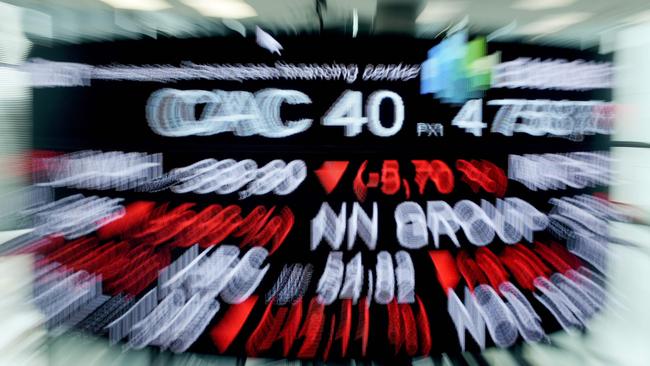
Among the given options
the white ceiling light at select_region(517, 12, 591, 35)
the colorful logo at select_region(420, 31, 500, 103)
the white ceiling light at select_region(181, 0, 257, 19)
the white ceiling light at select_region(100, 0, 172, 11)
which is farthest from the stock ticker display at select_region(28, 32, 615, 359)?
the white ceiling light at select_region(517, 12, 591, 35)

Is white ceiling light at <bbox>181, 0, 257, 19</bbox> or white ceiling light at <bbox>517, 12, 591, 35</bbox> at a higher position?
white ceiling light at <bbox>517, 12, 591, 35</bbox>

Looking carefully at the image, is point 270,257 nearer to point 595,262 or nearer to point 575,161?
point 575,161

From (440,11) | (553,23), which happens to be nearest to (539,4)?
(553,23)

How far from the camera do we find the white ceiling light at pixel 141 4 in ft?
14.0

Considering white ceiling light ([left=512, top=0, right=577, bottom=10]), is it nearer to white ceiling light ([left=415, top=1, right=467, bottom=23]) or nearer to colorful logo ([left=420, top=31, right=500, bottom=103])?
white ceiling light ([left=415, top=1, right=467, bottom=23])

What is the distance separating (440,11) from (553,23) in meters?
1.53

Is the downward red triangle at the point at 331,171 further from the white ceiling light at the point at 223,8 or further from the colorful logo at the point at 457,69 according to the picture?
the white ceiling light at the point at 223,8

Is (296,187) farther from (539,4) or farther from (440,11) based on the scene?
(539,4)

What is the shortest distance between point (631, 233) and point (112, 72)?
5.12 metres

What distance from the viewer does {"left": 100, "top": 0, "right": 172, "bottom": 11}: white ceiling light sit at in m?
4.26

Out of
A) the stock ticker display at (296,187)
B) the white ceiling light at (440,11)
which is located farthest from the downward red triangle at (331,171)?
the white ceiling light at (440,11)

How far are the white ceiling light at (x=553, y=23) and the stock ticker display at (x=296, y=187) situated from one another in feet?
5.79

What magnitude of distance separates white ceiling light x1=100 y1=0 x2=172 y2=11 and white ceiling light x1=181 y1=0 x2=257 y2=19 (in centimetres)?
25

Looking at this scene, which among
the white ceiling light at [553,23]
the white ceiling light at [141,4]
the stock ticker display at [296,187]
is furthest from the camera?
the white ceiling light at [553,23]
